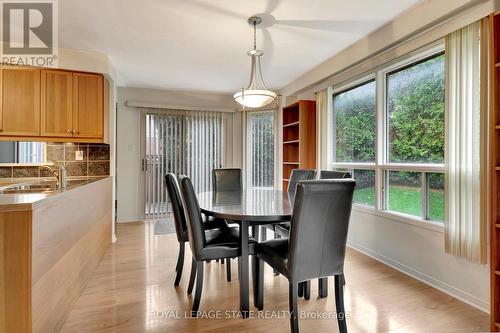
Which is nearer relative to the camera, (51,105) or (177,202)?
(177,202)

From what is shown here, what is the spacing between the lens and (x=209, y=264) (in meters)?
3.04

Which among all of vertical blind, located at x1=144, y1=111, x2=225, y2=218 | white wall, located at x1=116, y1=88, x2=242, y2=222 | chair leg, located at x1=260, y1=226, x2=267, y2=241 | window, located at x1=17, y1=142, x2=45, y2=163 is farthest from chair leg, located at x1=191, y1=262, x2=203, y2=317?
white wall, located at x1=116, y1=88, x2=242, y2=222

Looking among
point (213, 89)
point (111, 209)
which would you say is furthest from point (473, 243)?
point (213, 89)

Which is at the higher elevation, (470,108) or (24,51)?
(24,51)

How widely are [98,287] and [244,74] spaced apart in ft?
11.2

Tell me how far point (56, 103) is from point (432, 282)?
14.8ft

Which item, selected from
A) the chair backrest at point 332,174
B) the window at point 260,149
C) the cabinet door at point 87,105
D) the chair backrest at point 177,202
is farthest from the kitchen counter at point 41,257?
the window at point 260,149

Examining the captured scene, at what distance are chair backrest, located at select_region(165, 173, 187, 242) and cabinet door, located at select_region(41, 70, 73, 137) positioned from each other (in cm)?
190

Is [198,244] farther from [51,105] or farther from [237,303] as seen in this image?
[51,105]

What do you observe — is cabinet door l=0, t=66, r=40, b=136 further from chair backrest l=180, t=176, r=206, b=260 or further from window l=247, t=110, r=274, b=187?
window l=247, t=110, r=274, b=187

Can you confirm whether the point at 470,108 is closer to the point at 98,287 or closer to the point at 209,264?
the point at 209,264

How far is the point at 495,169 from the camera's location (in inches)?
67.4

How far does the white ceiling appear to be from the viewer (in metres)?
2.44

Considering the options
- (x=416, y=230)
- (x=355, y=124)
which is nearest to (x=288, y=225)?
(x=416, y=230)
